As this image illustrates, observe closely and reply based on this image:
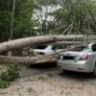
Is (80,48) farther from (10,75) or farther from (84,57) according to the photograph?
(10,75)

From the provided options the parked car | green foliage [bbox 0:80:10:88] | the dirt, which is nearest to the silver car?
the dirt

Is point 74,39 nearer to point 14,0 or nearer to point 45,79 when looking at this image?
point 45,79

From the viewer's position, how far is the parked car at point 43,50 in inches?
519

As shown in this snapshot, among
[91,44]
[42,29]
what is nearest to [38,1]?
[42,29]

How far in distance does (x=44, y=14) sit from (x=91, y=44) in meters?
→ 9.42

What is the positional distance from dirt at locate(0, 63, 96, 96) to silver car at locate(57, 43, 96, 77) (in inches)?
24.6

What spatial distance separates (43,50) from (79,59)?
9.50ft

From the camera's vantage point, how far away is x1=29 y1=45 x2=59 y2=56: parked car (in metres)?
13.2

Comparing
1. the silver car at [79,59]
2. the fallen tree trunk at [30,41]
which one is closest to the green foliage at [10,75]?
the fallen tree trunk at [30,41]

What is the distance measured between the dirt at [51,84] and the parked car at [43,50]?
1.01 m

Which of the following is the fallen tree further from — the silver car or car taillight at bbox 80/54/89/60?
car taillight at bbox 80/54/89/60

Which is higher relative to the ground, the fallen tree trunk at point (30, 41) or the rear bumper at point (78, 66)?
the fallen tree trunk at point (30, 41)

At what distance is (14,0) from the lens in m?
15.9

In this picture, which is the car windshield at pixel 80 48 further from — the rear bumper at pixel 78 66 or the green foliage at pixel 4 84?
the green foliage at pixel 4 84
